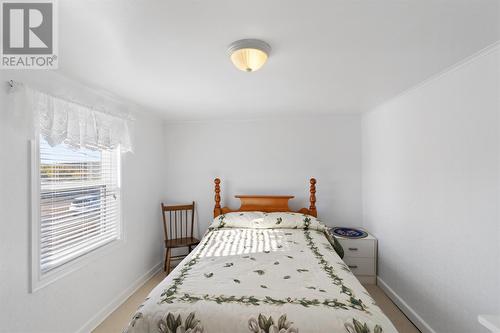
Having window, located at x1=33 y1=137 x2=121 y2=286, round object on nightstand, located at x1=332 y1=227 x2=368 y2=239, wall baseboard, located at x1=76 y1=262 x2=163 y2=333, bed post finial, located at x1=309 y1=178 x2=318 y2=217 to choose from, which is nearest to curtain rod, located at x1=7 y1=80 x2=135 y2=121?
window, located at x1=33 y1=137 x2=121 y2=286

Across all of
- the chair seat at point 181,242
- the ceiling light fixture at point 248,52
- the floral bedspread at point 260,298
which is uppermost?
the ceiling light fixture at point 248,52

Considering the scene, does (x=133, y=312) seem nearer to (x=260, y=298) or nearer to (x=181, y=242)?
(x=181, y=242)

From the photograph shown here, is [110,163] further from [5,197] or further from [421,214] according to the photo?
[421,214]

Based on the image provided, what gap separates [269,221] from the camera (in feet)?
10.1

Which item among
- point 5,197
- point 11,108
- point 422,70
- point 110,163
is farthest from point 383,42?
point 110,163

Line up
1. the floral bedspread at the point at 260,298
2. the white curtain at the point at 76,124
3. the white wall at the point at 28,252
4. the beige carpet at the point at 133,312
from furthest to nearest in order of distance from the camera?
the beige carpet at the point at 133,312, the white curtain at the point at 76,124, the white wall at the point at 28,252, the floral bedspread at the point at 260,298

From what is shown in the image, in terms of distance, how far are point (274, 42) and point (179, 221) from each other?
3064 millimetres

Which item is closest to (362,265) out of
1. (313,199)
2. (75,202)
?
(313,199)

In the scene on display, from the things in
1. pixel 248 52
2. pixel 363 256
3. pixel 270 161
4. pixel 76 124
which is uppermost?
pixel 248 52

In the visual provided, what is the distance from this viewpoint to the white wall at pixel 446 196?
Answer: 1505 mm

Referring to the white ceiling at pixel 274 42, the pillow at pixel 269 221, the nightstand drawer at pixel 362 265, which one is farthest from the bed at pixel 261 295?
the white ceiling at pixel 274 42

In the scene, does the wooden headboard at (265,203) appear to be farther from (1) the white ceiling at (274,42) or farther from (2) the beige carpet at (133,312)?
(1) the white ceiling at (274,42)

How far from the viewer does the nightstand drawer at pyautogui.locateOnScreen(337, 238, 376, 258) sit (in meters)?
2.97

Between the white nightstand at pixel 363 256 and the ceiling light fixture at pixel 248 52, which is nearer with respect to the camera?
the ceiling light fixture at pixel 248 52
